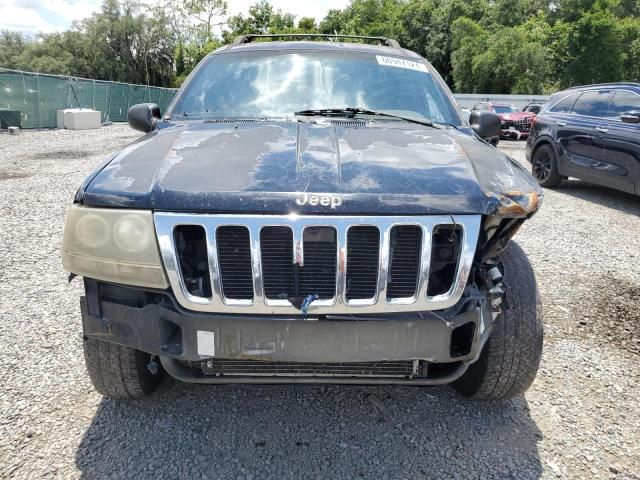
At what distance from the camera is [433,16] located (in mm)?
49406

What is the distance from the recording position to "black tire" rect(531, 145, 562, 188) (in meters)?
8.91

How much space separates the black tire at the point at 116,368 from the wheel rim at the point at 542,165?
8339mm

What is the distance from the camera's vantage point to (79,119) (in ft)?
64.1

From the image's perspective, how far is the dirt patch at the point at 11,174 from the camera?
29.5ft

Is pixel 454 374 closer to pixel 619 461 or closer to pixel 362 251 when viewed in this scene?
pixel 362 251


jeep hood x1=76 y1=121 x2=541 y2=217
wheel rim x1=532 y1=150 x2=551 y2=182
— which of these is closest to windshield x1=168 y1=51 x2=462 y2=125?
jeep hood x1=76 y1=121 x2=541 y2=217

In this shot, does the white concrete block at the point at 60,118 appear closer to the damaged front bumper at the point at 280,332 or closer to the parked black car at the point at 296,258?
the parked black car at the point at 296,258

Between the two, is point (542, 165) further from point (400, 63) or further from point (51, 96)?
point (51, 96)

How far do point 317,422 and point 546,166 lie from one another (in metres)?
8.07

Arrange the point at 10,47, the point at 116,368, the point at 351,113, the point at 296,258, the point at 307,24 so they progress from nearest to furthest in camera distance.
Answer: the point at 296,258 < the point at 116,368 < the point at 351,113 < the point at 307,24 < the point at 10,47

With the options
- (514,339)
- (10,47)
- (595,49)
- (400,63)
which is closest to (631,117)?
(400,63)

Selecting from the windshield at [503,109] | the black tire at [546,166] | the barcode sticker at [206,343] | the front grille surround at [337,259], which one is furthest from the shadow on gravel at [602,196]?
the windshield at [503,109]

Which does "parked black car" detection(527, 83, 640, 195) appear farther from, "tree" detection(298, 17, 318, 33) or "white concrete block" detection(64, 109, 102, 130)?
"tree" detection(298, 17, 318, 33)

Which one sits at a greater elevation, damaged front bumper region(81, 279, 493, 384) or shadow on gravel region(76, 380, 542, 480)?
damaged front bumper region(81, 279, 493, 384)
